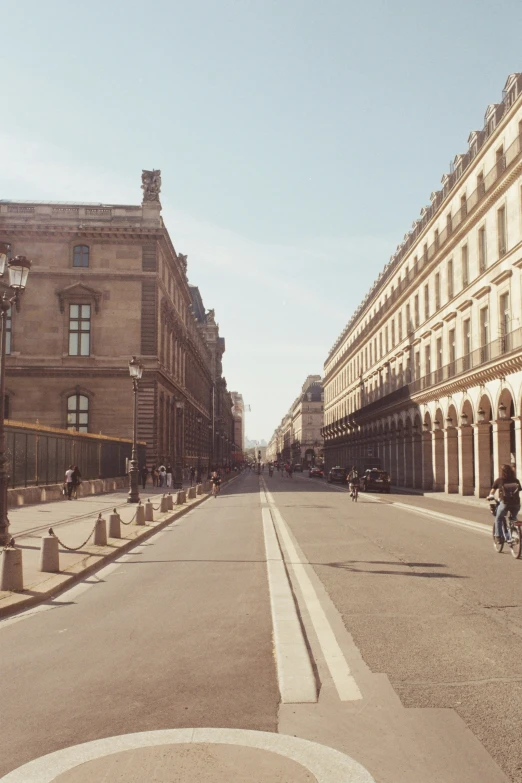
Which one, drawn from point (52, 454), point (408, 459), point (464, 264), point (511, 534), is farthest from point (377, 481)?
point (511, 534)

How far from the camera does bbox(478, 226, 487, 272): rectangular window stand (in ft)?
121

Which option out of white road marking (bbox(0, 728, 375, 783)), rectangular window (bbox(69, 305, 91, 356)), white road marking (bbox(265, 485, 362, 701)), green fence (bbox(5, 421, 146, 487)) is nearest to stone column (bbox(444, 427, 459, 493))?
green fence (bbox(5, 421, 146, 487))

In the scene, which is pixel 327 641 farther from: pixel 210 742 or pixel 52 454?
pixel 52 454

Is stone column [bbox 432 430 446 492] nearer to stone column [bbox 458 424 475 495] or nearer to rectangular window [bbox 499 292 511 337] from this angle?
stone column [bbox 458 424 475 495]

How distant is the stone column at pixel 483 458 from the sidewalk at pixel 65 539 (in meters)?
14.7

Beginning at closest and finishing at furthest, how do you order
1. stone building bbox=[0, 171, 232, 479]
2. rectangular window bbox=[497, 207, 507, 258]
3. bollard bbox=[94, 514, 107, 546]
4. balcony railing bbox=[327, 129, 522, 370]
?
bollard bbox=[94, 514, 107, 546] < balcony railing bbox=[327, 129, 522, 370] < rectangular window bbox=[497, 207, 507, 258] < stone building bbox=[0, 171, 232, 479]

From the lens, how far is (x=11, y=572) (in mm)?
10047

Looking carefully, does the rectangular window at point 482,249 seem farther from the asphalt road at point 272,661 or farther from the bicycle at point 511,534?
the asphalt road at point 272,661

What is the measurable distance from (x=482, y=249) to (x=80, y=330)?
30.0 meters

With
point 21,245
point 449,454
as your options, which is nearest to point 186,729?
point 449,454

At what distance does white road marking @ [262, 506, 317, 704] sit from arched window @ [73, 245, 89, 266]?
157 ft

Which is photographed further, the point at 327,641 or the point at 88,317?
the point at 88,317

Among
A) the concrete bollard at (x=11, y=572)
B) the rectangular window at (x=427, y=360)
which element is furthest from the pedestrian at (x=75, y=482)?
the concrete bollard at (x=11, y=572)

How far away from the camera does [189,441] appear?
8138cm
